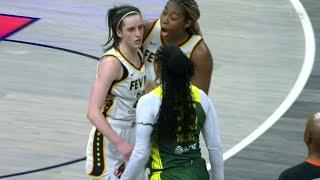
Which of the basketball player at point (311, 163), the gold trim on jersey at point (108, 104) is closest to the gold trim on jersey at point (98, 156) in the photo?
the gold trim on jersey at point (108, 104)

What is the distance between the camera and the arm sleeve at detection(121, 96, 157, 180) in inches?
199

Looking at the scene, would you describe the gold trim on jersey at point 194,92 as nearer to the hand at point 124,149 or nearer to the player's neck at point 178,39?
the hand at point 124,149

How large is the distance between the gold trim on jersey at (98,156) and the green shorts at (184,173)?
0.77 metres

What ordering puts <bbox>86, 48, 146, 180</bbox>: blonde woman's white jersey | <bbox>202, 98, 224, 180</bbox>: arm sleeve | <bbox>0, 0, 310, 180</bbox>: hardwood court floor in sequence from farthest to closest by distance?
<bbox>0, 0, 310, 180</bbox>: hardwood court floor → <bbox>86, 48, 146, 180</bbox>: blonde woman's white jersey → <bbox>202, 98, 224, 180</bbox>: arm sleeve

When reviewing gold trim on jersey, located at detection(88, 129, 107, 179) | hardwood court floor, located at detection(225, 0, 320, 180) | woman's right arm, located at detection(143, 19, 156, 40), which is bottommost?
hardwood court floor, located at detection(225, 0, 320, 180)

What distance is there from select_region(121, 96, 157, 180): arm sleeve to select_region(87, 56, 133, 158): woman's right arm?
34cm

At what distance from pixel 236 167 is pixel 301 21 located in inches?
249

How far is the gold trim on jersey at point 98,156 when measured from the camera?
587cm

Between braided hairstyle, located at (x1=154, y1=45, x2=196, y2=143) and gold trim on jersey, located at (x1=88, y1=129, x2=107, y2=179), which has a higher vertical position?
braided hairstyle, located at (x1=154, y1=45, x2=196, y2=143)

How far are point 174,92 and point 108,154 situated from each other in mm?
1024

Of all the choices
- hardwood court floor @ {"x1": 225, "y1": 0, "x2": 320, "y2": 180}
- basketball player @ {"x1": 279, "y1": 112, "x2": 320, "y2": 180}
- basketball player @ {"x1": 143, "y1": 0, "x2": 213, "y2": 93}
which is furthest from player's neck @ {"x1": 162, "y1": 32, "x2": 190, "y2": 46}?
hardwood court floor @ {"x1": 225, "y1": 0, "x2": 320, "y2": 180}

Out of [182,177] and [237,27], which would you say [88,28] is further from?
[182,177]

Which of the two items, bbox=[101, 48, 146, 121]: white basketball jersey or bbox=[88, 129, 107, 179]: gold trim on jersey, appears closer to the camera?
bbox=[101, 48, 146, 121]: white basketball jersey

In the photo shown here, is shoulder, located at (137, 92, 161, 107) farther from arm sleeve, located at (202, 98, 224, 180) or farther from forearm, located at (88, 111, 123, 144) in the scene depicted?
forearm, located at (88, 111, 123, 144)
